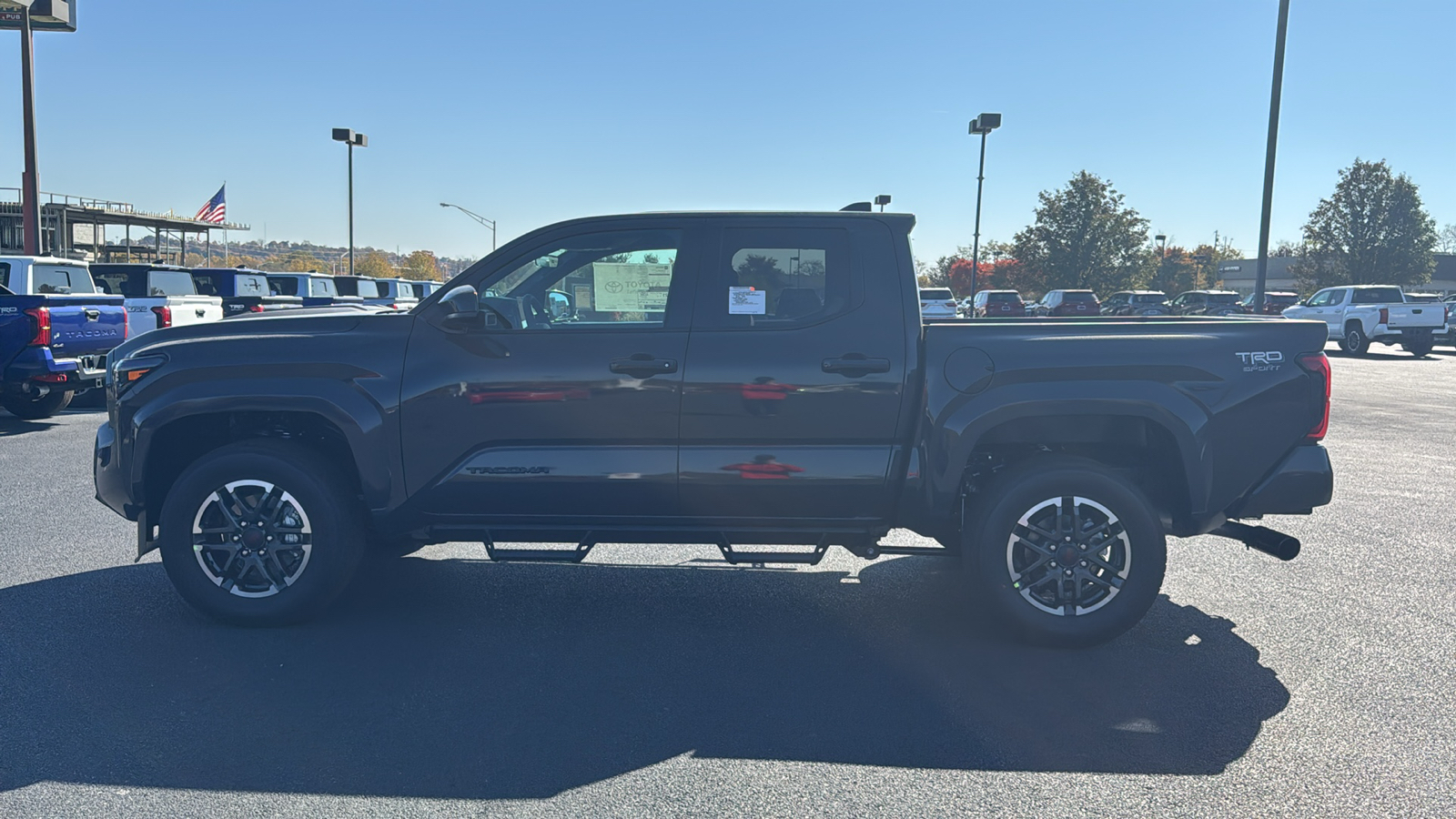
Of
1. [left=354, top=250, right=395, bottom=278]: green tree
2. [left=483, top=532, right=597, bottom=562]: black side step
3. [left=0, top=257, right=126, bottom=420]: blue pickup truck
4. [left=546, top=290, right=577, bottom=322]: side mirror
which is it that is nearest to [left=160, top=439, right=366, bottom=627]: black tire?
[left=483, top=532, right=597, bottom=562]: black side step

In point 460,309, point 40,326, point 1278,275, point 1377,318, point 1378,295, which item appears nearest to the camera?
point 460,309

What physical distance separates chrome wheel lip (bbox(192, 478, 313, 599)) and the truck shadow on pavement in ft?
0.71

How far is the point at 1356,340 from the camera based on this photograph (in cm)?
2973

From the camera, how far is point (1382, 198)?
196ft

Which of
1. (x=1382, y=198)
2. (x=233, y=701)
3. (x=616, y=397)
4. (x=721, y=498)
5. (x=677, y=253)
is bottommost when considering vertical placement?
(x=233, y=701)

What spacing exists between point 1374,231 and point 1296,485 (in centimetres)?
6592

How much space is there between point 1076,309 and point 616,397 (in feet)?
117

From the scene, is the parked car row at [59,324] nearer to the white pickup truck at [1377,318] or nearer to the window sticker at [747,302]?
the window sticker at [747,302]

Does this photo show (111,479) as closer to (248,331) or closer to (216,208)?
(248,331)

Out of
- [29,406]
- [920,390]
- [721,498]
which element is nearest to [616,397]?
[721,498]

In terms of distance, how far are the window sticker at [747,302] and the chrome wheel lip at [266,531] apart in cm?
223

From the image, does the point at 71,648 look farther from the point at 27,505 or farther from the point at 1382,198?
the point at 1382,198

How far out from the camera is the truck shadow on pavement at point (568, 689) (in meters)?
3.65

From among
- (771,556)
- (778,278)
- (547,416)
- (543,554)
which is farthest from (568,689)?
(778,278)
